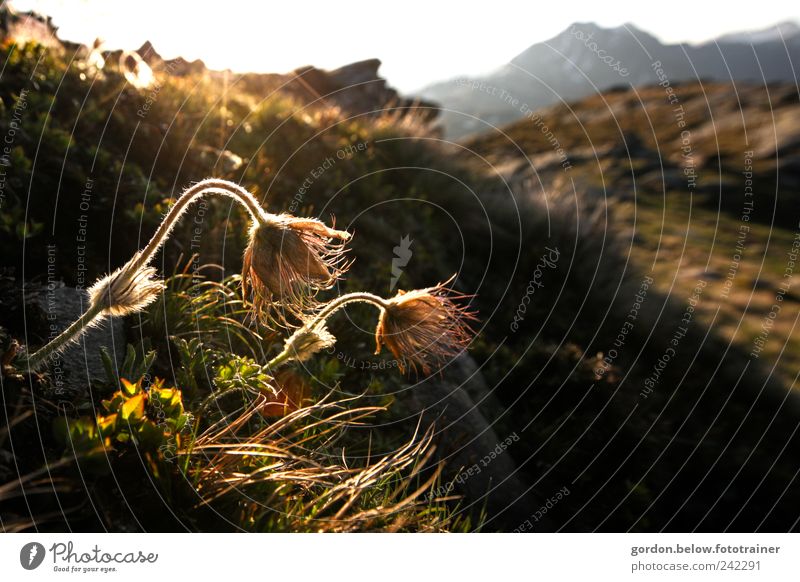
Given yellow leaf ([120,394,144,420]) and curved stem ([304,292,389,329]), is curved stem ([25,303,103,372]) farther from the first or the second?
curved stem ([304,292,389,329])

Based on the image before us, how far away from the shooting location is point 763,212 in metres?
29.8

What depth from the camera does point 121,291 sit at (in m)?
2.58

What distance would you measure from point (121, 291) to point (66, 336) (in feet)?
1.07

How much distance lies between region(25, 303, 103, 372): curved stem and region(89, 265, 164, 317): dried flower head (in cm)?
3

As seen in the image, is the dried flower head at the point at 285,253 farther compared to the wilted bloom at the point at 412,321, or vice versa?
the wilted bloom at the point at 412,321

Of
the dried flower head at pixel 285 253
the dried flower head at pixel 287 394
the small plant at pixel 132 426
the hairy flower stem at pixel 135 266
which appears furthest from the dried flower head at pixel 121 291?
the dried flower head at pixel 287 394

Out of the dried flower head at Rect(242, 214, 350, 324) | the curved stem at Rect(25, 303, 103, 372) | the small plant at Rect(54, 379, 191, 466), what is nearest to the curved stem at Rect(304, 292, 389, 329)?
the dried flower head at Rect(242, 214, 350, 324)

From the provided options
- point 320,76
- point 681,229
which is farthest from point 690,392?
point 681,229

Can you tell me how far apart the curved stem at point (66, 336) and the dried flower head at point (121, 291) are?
0.03m

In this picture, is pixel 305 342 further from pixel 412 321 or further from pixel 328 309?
pixel 412 321

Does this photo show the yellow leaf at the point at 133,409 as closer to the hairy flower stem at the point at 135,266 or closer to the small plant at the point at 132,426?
the small plant at the point at 132,426

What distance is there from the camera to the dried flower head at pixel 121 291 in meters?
2.55

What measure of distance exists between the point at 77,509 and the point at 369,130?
6.50 m

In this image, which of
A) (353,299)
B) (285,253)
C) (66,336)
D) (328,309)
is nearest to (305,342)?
(328,309)
